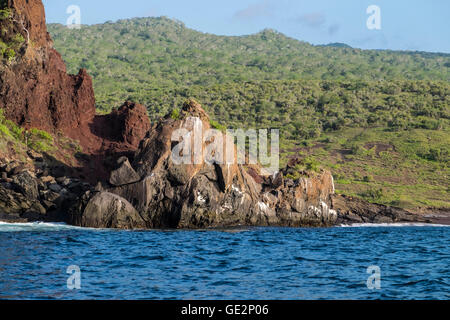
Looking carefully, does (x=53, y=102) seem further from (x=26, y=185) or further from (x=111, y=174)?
(x=111, y=174)

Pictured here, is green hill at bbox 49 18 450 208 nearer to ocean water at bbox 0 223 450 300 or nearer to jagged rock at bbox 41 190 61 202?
jagged rock at bbox 41 190 61 202

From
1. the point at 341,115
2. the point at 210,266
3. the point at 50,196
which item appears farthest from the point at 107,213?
the point at 341,115

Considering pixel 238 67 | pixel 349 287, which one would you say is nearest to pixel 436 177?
pixel 349 287

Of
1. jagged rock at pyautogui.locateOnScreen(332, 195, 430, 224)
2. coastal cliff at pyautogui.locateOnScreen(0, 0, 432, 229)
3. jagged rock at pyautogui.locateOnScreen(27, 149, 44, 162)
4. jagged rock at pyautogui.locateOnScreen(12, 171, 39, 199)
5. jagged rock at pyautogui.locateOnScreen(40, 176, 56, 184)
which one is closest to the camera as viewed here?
jagged rock at pyautogui.locateOnScreen(12, 171, 39, 199)

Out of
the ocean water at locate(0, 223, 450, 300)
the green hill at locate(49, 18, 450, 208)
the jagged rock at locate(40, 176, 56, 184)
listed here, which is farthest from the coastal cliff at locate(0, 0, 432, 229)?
the green hill at locate(49, 18, 450, 208)

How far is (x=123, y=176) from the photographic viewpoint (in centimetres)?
4781

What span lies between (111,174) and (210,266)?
876 inches

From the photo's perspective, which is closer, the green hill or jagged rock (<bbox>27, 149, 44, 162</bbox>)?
jagged rock (<bbox>27, 149, 44, 162</bbox>)

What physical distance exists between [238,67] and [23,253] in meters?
170

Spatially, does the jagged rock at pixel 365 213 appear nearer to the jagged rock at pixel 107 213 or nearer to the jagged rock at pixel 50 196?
the jagged rock at pixel 107 213

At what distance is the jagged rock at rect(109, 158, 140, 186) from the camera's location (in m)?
47.6

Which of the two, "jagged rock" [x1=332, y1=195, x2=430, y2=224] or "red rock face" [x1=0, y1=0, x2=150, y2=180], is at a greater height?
"red rock face" [x1=0, y1=0, x2=150, y2=180]

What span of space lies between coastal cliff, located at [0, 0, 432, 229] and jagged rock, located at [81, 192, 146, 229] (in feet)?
0.24

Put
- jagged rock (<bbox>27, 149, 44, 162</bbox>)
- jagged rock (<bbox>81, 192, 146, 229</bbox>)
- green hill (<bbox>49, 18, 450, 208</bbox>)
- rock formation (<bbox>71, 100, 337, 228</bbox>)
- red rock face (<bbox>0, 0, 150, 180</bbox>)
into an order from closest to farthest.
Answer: jagged rock (<bbox>81, 192, 146, 229</bbox>) < rock formation (<bbox>71, 100, 337, 228</bbox>) < jagged rock (<bbox>27, 149, 44, 162</bbox>) < red rock face (<bbox>0, 0, 150, 180</bbox>) < green hill (<bbox>49, 18, 450, 208</bbox>)
